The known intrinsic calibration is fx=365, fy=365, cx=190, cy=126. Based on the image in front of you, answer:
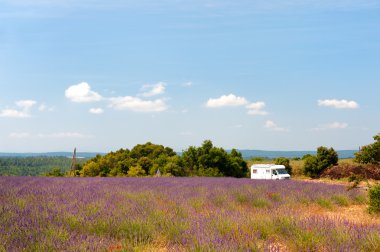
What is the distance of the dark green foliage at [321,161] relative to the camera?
108 feet

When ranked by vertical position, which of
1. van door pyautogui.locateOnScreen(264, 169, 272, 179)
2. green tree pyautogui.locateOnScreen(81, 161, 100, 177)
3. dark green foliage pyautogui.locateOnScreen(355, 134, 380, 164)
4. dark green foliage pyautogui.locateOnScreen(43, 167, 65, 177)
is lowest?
dark green foliage pyautogui.locateOnScreen(43, 167, 65, 177)

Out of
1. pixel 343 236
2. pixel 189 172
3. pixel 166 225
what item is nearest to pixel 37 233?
pixel 166 225

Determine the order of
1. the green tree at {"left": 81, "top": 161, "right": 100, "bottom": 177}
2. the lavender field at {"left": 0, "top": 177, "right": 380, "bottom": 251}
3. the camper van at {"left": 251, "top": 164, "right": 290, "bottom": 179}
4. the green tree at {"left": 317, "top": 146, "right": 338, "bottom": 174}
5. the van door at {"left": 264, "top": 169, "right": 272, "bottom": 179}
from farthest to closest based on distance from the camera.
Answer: the green tree at {"left": 81, "top": 161, "right": 100, "bottom": 177}, the green tree at {"left": 317, "top": 146, "right": 338, "bottom": 174}, the van door at {"left": 264, "top": 169, "right": 272, "bottom": 179}, the camper van at {"left": 251, "top": 164, "right": 290, "bottom": 179}, the lavender field at {"left": 0, "top": 177, "right": 380, "bottom": 251}

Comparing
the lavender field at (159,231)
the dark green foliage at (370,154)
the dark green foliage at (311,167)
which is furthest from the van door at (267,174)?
the lavender field at (159,231)

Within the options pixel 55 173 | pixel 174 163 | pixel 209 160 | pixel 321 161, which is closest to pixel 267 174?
pixel 209 160

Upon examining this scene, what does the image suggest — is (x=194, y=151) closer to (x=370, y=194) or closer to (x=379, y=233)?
(x=370, y=194)

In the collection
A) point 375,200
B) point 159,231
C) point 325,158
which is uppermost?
point 325,158

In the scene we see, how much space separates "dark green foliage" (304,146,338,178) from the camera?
32.9m

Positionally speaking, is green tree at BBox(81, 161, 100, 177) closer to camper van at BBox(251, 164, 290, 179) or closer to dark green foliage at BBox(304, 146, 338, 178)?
camper van at BBox(251, 164, 290, 179)

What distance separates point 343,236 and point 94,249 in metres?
2.64

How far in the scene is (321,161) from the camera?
3297 cm

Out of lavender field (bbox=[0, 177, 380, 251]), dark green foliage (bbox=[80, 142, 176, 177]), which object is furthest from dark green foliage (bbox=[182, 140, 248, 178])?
lavender field (bbox=[0, 177, 380, 251])

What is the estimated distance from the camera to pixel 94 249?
3447 mm

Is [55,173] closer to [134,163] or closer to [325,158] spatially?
[134,163]
